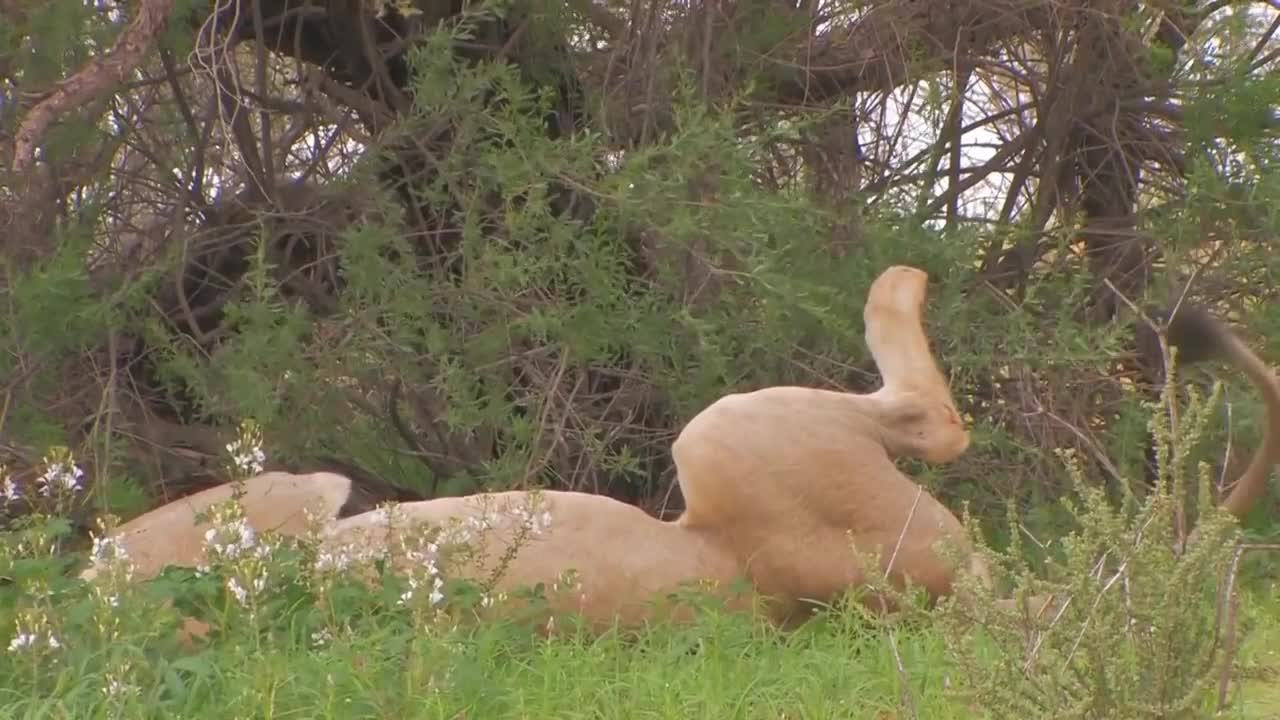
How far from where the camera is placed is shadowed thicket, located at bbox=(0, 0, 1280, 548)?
537 centimetres

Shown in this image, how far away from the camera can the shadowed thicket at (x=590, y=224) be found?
5.37 meters

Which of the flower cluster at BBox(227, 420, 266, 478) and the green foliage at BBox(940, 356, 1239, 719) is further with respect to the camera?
the flower cluster at BBox(227, 420, 266, 478)

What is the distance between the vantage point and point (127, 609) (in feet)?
11.9

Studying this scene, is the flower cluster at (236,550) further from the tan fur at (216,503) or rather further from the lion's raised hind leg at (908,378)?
the lion's raised hind leg at (908,378)

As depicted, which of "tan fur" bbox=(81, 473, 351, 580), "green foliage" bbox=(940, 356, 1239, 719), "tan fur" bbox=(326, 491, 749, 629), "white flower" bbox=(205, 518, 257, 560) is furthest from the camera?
"tan fur" bbox=(81, 473, 351, 580)

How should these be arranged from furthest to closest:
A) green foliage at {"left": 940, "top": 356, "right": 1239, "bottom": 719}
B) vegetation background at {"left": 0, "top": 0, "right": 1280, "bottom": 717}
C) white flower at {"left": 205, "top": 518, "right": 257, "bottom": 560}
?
vegetation background at {"left": 0, "top": 0, "right": 1280, "bottom": 717}
white flower at {"left": 205, "top": 518, "right": 257, "bottom": 560}
green foliage at {"left": 940, "top": 356, "right": 1239, "bottom": 719}

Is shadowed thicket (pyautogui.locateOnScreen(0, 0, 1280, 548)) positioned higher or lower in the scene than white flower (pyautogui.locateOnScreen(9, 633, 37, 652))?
higher

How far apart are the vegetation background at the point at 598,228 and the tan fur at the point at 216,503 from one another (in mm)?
409

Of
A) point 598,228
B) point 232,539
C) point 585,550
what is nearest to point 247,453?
point 232,539

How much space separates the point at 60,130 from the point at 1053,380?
311 cm

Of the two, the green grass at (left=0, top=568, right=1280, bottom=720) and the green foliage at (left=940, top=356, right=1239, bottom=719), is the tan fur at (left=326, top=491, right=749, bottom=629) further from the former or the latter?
the green foliage at (left=940, top=356, right=1239, bottom=719)

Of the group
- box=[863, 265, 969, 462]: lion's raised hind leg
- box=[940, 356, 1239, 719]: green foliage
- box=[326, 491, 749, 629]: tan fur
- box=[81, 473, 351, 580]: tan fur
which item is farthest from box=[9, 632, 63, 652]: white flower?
box=[863, 265, 969, 462]: lion's raised hind leg

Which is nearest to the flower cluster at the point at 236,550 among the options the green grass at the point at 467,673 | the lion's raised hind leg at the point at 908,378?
the green grass at the point at 467,673

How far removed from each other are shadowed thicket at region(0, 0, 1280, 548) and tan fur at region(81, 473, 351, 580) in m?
A: 0.31
